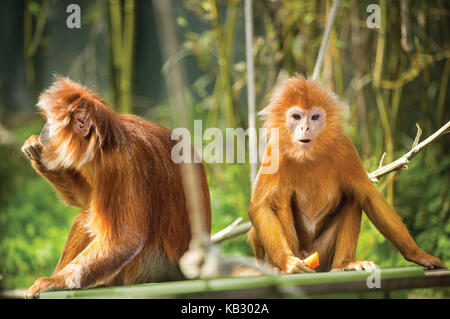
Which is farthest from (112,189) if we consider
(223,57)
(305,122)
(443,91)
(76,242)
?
(443,91)

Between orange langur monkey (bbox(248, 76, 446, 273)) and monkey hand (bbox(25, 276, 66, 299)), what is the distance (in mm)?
772

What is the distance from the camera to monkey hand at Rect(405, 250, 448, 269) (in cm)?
223

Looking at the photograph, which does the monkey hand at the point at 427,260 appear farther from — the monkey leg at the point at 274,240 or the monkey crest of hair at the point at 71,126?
the monkey crest of hair at the point at 71,126

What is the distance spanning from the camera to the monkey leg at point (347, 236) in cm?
235

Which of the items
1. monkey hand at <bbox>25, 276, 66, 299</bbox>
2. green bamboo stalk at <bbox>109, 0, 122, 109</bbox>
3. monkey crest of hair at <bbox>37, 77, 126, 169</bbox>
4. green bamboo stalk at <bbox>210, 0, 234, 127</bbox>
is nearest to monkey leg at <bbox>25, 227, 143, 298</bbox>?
monkey hand at <bbox>25, 276, 66, 299</bbox>

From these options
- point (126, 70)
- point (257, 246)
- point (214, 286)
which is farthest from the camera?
point (126, 70)

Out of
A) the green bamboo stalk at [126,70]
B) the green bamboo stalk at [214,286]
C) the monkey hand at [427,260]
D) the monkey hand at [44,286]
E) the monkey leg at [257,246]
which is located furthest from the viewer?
the green bamboo stalk at [126,70]

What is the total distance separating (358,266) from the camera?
7.29 ft

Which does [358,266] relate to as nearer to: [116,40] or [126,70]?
[126,70]

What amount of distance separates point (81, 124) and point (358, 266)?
1.18m

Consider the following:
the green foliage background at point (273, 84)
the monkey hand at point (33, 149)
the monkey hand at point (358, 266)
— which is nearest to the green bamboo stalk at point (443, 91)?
the green foliage background at point (273, 84)

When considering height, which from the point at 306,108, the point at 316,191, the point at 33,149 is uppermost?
the point at 306,108
